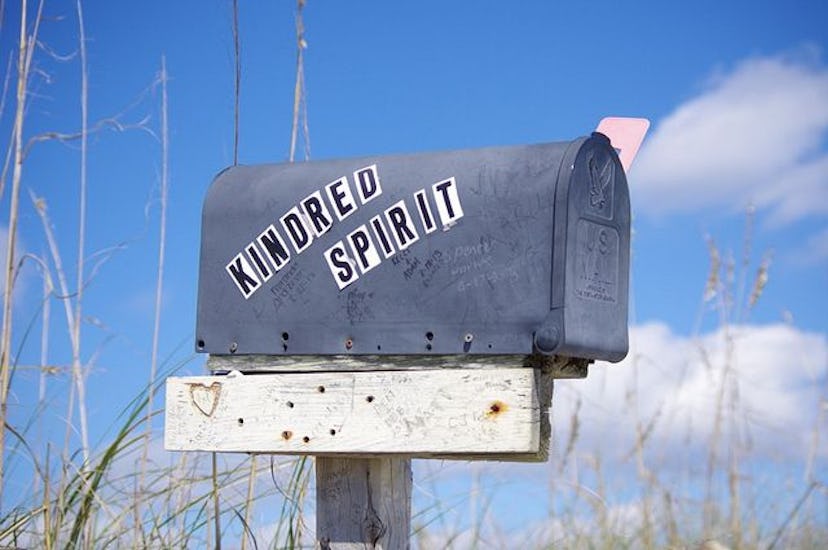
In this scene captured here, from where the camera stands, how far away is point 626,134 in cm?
229

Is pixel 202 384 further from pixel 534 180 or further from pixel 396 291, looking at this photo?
pixel 534 180

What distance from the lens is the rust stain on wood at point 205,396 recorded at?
7.58 feet

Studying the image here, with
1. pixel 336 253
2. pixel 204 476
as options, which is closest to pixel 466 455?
pixel 336 253

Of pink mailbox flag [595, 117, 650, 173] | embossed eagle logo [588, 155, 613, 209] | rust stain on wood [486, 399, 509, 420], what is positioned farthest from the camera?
pink mailbox flag [595, 117, 650, 173]

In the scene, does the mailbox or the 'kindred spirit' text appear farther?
the 'kindred spirit' text

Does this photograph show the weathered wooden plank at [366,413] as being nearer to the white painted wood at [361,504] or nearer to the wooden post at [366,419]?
the wooden post at [366,419]

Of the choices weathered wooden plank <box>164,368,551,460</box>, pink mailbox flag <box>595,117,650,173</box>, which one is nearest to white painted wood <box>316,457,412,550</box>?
weathered wooden plank <box>164,368,551,460</box>

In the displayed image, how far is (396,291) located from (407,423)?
0.85 ft

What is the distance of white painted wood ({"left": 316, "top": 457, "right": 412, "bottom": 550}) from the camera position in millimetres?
2299

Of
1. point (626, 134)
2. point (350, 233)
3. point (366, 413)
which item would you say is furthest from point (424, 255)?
point (626, 134)

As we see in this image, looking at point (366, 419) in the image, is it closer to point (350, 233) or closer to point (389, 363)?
point (389, 363)

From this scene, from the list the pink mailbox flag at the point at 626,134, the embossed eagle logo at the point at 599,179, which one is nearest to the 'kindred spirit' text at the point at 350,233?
the embossed eagle logo at the point at 599,179

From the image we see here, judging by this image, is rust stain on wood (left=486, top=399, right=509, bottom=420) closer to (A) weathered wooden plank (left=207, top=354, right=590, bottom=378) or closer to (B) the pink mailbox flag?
(A) weathered wooden plank (left=207, top=354, right=590, bottom=378)

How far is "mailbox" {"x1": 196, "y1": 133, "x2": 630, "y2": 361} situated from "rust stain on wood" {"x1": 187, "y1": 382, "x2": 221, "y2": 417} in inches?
3.2
